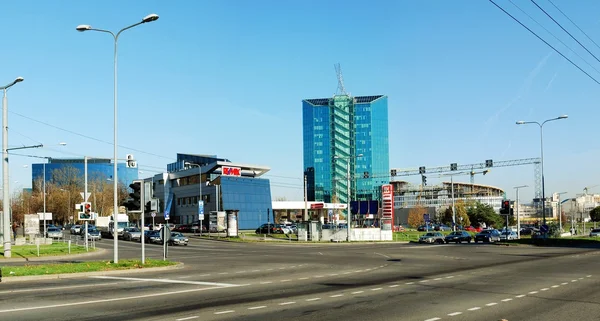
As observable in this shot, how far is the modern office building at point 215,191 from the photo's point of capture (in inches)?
4227

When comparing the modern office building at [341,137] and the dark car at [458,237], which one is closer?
the dark car at [458,237]

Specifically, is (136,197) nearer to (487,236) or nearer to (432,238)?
(432,238)

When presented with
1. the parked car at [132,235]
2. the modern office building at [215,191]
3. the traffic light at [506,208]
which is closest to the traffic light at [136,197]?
the traffic light at [506,208]

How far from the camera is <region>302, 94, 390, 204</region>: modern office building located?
627 ft

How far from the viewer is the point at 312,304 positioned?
48.5 ft

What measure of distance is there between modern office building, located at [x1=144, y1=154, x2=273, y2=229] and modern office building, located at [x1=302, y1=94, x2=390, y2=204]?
232 feet

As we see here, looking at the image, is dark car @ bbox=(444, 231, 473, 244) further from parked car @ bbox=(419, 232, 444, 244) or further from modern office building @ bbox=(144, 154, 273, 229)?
modern office building @ bbox=(144, 154, 273, 229)

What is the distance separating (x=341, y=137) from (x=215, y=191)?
8995 cm

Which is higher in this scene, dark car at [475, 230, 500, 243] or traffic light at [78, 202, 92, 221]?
traffic light at [78, 202, 92, 221]

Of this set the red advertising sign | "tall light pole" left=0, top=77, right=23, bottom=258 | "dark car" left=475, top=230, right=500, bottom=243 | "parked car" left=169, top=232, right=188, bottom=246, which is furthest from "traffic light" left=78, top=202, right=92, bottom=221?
the red advertising sign

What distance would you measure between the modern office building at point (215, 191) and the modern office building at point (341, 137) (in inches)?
2782

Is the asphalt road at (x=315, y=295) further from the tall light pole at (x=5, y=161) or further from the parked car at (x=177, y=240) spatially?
the parked car at (x=177, y=240)

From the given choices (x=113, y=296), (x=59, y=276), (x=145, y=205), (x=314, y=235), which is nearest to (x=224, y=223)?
(x=314, y=235)

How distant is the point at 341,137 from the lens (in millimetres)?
191875
